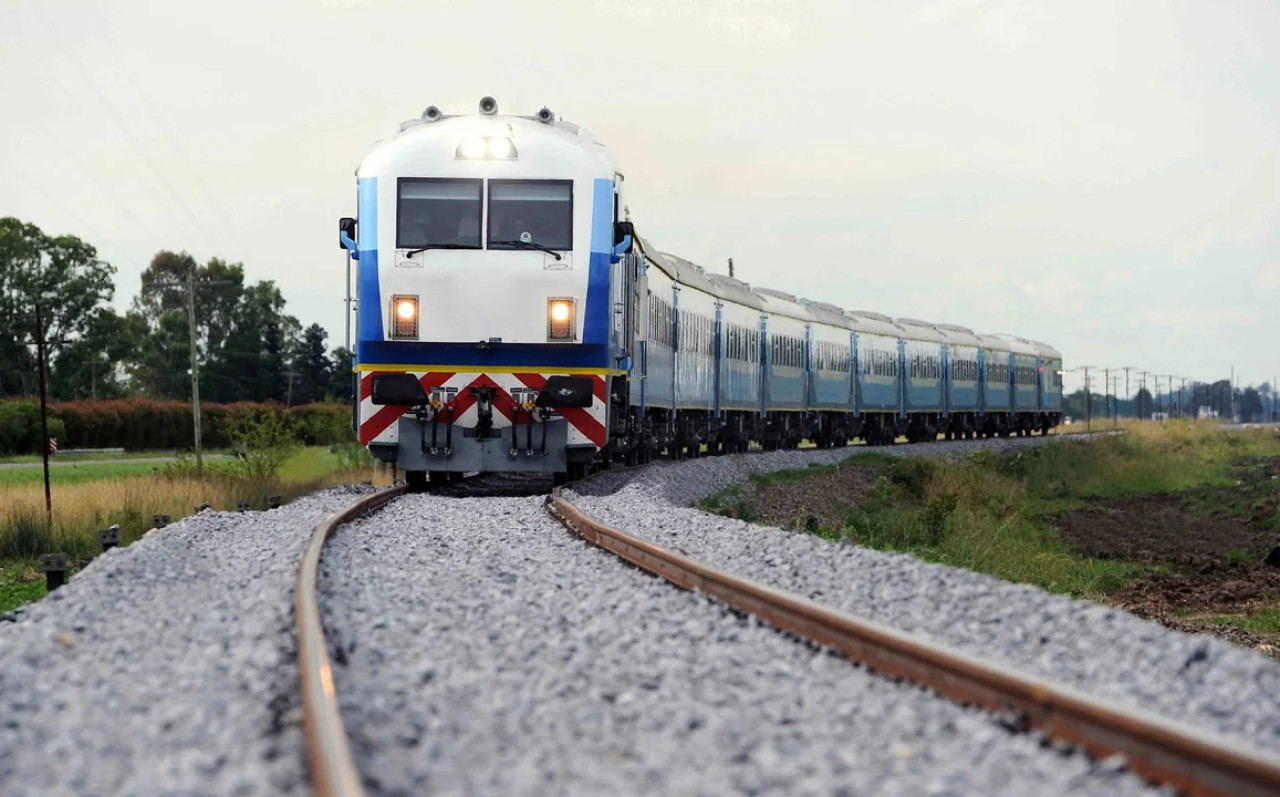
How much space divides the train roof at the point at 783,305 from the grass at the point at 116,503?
8780 mm

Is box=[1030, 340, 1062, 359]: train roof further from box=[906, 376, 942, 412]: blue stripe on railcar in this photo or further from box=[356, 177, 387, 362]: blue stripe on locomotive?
box=[356, 177, 387, 362]: blue stripe on locomotive

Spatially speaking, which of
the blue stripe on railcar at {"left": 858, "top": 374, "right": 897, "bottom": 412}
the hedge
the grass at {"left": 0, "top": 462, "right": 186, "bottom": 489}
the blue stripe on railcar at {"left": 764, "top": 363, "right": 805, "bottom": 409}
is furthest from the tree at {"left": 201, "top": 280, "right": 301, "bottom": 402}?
the blue stripe on railcar at {"left": 764, "top": 363, "right": 805, "bottom": 409}

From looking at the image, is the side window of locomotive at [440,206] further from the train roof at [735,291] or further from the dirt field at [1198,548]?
the train roof at [735,291]

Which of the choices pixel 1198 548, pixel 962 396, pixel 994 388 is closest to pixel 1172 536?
pixel 1198 548

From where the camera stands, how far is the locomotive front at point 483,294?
44.0ft

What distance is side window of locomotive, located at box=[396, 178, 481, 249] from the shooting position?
13.5m

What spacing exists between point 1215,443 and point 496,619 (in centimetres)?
5423

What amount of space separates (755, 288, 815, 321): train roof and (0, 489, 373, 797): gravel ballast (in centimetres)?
2136

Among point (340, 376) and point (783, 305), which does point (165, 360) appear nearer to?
point (340, 376)

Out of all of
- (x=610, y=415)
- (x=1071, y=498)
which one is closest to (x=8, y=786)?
(x=610, y=415)

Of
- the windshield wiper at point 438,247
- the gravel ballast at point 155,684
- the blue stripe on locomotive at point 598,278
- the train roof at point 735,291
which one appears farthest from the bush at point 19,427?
the gravel ballast at point 155,684

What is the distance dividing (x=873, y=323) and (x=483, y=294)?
24991 mm

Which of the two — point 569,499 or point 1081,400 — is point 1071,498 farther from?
point 1081,400

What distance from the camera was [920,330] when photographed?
40.6 m
